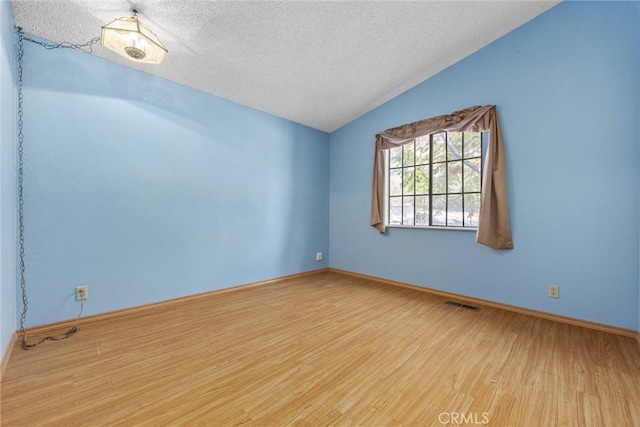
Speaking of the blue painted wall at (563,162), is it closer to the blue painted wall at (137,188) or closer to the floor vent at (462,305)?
the floor vent at (462,305)

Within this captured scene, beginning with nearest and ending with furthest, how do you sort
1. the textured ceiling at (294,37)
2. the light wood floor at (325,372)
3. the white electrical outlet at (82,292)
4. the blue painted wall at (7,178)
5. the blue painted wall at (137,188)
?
1. the light wood floor at (325,372)
2. the blue painted wall at (7,178)
3. the textured ceiling at (294,37)
4. the blue painted wall at (137,188)
5. the white electrical outlet at (82,292)

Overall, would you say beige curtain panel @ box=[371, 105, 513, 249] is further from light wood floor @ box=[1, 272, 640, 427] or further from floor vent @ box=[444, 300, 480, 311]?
light wood floor @ box=[1, 272, 640, 427]

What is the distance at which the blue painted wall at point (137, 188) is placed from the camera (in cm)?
210

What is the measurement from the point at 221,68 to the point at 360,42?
144 centimetres

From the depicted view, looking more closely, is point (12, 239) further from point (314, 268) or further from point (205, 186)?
point (314, 268)

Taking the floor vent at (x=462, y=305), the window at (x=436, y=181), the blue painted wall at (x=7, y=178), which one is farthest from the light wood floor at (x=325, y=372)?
the window at (x=436, y=181)

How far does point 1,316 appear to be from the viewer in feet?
5.21

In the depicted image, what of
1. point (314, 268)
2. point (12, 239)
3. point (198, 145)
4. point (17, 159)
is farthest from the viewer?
point (314, 268)

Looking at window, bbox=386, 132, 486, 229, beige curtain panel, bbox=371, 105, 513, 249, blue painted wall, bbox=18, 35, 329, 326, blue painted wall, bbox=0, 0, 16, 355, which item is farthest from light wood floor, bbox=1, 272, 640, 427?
window, bbox=386, 132, 486, 229

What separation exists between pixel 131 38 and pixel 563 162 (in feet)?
12.4

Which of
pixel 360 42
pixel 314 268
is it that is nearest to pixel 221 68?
pixel 360 42

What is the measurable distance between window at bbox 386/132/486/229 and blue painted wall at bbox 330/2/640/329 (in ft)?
0.93

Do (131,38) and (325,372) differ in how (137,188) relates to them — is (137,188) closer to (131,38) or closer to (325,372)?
(131,38)

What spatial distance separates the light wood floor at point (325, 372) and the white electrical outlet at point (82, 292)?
24 cm
